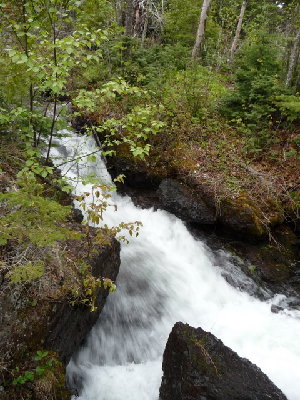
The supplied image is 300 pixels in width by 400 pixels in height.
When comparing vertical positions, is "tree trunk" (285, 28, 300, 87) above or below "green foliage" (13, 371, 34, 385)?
above

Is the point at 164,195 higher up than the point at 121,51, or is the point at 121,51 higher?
the point at 121,51

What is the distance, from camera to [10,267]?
337cm

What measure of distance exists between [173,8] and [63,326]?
1878cm

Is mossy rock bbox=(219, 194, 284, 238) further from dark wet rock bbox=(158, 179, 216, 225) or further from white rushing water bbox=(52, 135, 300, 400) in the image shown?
white rushing water bbox=(52, 135, 300, 400)

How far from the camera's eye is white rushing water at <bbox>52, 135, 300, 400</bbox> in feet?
15.4

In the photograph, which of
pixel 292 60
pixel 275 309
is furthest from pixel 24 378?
pixel 292 60

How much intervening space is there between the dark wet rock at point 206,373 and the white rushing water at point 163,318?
592 millimetres

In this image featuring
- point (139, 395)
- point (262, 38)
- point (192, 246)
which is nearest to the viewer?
point (139, 395)

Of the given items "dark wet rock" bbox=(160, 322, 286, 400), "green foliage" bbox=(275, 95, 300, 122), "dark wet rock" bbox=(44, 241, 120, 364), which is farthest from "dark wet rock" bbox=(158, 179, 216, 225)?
"dark wet rock" bbox=(160, 322, 286, 400)

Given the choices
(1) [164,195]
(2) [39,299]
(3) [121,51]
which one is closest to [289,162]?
(1) [164,195]

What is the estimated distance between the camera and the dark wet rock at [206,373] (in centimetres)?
386

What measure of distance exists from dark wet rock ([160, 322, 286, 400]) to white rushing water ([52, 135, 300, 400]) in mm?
592

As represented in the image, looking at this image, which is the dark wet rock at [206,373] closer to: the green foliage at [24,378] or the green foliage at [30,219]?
the green foliage at [24,378]

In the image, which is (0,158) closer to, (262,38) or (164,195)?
(164,195)
